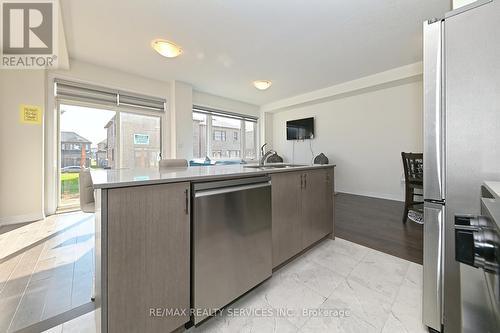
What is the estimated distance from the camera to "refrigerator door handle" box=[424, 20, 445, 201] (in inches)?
40.1

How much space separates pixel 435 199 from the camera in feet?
3.45

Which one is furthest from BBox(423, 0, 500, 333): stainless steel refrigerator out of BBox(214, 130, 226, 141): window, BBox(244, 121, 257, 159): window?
BBox(244, 121, 257, 159): window

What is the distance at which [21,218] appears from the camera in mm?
3004

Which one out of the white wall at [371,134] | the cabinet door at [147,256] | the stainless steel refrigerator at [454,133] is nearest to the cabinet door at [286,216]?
the cabinet door at [147,256]

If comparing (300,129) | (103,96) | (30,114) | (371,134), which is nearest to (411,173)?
(371,134)

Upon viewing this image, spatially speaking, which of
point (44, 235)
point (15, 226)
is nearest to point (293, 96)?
point (44, 235)

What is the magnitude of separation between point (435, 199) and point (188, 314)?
147 cm

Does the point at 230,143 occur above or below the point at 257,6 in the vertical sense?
below

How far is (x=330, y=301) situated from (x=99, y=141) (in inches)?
176

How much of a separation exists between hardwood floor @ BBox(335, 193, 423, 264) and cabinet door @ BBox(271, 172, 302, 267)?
1.02m

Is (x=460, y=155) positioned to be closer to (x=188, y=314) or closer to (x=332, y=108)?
(x=188, y=314)

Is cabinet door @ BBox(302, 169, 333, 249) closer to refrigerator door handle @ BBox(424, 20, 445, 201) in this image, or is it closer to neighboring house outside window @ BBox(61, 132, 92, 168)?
refrigerator door handle @ BBox(424, 20, 445, 201)

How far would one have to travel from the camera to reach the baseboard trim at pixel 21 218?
289 centimetres

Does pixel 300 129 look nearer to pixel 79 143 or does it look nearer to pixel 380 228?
pixel 380 228
